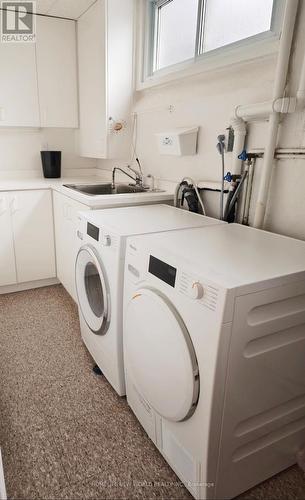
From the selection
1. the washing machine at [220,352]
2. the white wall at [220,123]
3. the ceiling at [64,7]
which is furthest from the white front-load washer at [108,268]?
the ceiling at [64,7]

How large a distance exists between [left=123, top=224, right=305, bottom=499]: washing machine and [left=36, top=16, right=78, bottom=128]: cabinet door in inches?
89.7

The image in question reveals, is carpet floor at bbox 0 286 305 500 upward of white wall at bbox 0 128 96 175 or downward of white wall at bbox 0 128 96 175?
downward

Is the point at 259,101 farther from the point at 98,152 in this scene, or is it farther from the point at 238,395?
the point at 98,152

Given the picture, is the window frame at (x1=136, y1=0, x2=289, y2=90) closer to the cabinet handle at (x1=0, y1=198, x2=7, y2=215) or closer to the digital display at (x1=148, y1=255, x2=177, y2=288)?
the digital display at (x1=148, y1=255, x2=177, y2=288)

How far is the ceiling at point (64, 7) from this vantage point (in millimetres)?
2531

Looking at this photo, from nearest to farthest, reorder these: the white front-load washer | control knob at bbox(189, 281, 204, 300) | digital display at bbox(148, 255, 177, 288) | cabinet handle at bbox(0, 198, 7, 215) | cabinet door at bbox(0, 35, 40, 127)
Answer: control knob at bbox(189, 281, 204, 300), digital display at bbox(148, 255, 177, 288), the white front-load washer, cabinet handle at bbox(0, 198, 7, 215), cabinet door at bbox(0, 35, 40, 127)

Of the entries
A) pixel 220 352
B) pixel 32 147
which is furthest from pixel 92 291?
pixel 32 147

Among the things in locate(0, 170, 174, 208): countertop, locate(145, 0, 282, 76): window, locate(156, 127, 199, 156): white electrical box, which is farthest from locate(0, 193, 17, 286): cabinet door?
locate(145, 0, 282, 76): window

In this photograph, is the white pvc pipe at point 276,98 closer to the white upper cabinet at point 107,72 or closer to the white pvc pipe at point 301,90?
the white pvc pipe at point 301,90

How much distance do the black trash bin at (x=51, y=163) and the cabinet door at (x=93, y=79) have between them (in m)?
0.28

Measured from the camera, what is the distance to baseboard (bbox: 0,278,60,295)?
277cm

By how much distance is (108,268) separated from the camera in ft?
4.87

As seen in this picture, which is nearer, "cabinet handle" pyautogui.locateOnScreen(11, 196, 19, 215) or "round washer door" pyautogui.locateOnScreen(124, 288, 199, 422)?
"round washer door" pyautogui.locateOnScreen(124, 288, 199, 422)

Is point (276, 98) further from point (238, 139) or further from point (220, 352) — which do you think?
point (220, 352)
